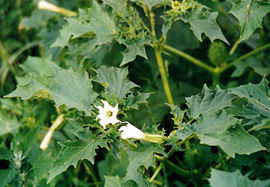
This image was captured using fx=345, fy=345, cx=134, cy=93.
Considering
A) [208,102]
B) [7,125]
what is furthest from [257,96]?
[7,125]

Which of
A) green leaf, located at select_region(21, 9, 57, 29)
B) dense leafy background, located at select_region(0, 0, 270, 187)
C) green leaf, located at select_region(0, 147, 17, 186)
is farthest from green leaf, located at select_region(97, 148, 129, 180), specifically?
green leaf, located at select_region(21, 9, 57, 29)

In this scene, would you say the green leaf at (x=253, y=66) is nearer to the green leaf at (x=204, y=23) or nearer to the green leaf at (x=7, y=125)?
the green leaf at (x=204, y=23)

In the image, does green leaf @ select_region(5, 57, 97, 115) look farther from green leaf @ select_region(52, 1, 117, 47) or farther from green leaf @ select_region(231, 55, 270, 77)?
green leaf @ select_region(231, 55, 270, 77)

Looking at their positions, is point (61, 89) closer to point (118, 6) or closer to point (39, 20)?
point (118, 6)

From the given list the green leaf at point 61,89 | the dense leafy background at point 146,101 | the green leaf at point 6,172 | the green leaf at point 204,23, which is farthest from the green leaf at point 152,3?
the green leaf at point 6,172

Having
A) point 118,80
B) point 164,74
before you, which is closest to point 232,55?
point 164,74
